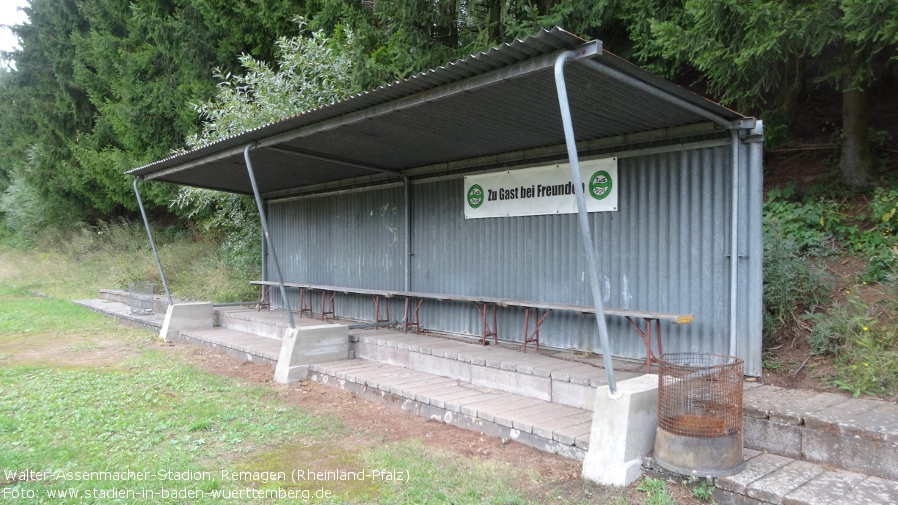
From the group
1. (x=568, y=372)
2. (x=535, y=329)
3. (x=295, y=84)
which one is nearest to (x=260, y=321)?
(x=295, y=84)

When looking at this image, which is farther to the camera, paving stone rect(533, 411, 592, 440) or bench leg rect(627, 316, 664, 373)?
bench leg rect(627, 316, 664, 373)

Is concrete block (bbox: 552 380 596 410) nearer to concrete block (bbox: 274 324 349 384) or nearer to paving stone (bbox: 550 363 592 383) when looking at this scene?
paving stone (bbox: 550 363 592 383)

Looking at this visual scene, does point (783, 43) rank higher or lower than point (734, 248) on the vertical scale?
higher

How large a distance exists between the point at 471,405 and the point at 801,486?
255cm

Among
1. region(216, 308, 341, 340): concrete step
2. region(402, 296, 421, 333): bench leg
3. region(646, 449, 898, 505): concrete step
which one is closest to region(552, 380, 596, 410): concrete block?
region(646, 449, 898, 505): concrete step

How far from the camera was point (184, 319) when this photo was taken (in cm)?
1034

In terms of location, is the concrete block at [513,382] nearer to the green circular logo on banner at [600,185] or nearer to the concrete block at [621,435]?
the concrete block at [621,435]

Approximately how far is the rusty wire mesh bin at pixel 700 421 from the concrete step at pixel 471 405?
2.16 feet

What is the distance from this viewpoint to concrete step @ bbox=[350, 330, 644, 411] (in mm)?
5090

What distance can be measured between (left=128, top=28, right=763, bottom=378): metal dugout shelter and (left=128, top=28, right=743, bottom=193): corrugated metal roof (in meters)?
0.02

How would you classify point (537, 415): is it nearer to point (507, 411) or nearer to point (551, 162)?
point (507, 411)

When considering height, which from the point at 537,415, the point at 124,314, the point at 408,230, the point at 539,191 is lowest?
the point at 124,314

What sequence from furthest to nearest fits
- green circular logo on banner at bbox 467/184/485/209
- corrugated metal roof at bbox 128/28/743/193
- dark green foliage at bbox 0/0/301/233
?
dark green foliage at bbox 0/0/301/233, green circular logo on banner at bbox 467/184/485/209, corrugated metal roof at bbox 128/28/743/193

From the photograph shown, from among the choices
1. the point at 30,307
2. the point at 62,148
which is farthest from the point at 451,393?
the point at 62,148
